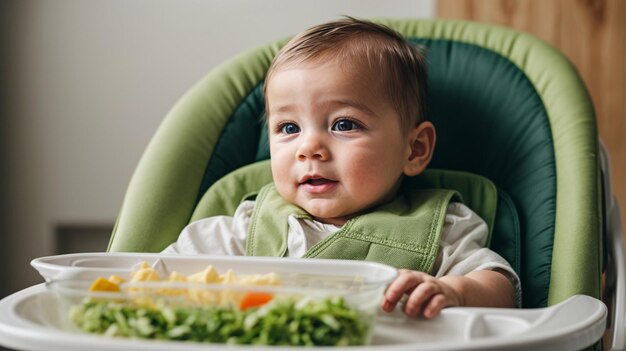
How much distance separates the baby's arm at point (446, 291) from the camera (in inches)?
33.6

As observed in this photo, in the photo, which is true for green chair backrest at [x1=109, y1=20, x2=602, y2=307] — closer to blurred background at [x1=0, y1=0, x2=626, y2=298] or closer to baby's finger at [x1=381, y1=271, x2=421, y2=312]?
baby's finger at [x1=381, y1=271, x2=421, y2=312]

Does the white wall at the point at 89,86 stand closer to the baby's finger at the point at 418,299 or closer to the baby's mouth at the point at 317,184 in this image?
the baby's mouth at the point at 317,184

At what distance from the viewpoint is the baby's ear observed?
1.25 metres

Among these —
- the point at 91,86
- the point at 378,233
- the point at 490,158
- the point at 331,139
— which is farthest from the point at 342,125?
the point at 91,86

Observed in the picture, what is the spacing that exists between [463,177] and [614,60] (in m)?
0.78

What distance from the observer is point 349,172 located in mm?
1128

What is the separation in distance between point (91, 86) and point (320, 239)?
1267 mm

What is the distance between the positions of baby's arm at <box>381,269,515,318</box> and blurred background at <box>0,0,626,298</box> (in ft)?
3.72

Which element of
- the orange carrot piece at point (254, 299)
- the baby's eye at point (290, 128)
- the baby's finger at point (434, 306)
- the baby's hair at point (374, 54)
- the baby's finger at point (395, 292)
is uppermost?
the baby's hair at point (374, 54)

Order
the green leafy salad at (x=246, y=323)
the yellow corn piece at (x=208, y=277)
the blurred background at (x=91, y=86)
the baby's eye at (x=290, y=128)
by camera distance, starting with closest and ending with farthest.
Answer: the green leafy salad at (x=246, y=323)
the yellow corn piece at (x=208, y=277)
the baby's eye at (x=290, y=128)
the blurred background at (x=91, y=86)

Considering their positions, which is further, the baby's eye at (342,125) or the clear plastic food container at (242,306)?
the baby's eye at (342,125)

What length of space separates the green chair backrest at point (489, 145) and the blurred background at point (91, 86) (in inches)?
25.4

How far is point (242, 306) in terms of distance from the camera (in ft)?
2.41

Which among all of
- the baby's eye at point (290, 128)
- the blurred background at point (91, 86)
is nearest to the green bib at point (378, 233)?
the baby's eye at point (290, 128)
